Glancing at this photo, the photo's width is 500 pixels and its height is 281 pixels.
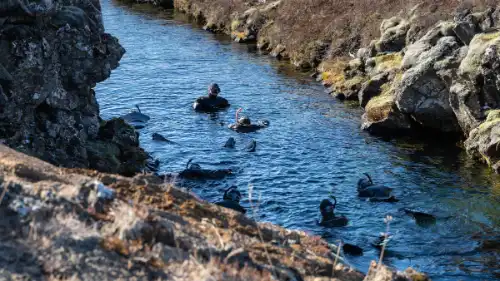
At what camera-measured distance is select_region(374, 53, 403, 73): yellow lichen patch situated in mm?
36188

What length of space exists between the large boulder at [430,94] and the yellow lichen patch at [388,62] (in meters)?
4.34

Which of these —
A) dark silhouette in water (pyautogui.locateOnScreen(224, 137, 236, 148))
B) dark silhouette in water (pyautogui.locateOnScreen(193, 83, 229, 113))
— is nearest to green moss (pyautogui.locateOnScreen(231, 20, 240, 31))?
dark silhouette in water (pyautogui.locateOnScreen(193, 83, 229, 113))

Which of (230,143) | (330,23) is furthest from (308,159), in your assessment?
(330,23)

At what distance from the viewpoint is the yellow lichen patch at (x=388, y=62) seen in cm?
3619

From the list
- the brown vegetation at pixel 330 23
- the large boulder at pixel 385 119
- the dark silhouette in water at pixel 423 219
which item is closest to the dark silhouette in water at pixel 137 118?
the large boulder at pixel 385 119

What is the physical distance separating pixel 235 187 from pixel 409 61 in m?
13.5

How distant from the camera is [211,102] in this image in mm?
35031

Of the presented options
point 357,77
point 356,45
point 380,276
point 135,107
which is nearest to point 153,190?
point 380,276

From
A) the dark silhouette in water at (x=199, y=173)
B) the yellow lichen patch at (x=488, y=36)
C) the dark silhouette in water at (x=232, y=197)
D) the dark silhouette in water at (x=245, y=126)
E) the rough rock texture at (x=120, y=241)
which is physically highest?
the yellow lichen patch at (x=488, y=36)

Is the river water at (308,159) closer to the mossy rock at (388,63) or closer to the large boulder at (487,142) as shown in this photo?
the large boulder at (487,142)

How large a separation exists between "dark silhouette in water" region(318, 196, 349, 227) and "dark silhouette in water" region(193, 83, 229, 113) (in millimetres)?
13783

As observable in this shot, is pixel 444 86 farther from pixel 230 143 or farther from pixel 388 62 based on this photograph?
pixel 230 143

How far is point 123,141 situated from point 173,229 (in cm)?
1925

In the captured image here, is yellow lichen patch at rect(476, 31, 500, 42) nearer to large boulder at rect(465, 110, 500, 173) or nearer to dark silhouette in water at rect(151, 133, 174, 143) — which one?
large boulder at rect(465, 110, 500, 173)
